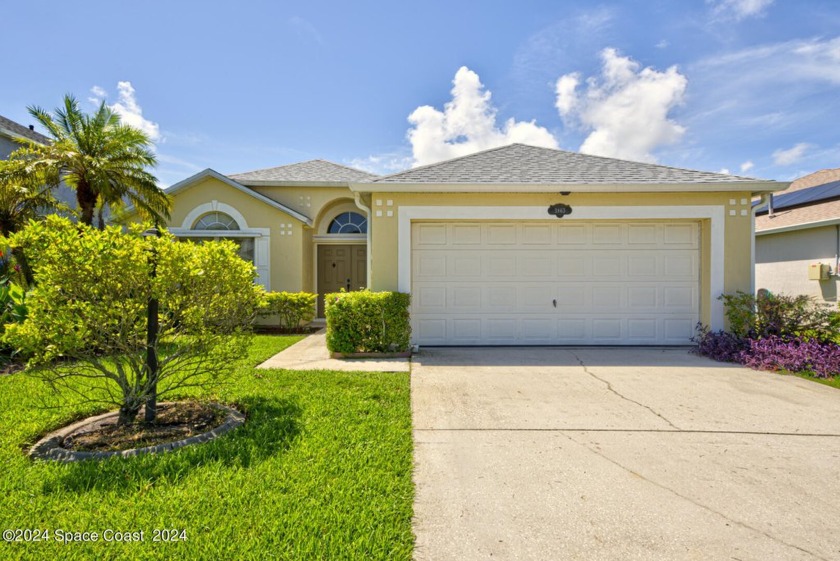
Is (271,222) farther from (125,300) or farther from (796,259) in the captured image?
(796,259)

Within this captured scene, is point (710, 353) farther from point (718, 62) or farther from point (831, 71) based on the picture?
point (831, 71)

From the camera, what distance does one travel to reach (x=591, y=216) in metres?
8.06

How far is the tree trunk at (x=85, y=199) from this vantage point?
9.00 m

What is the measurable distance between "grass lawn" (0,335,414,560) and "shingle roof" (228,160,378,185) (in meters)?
10.2

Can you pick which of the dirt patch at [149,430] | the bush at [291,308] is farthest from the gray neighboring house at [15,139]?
the dirt patch at [149,430]

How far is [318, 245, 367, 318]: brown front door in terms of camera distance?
13.4m

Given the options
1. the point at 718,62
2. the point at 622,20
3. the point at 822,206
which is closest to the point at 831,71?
the point at 718,62

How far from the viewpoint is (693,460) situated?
3.38 metres

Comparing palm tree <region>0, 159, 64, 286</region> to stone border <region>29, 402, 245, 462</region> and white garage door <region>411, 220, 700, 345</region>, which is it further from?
white garage door <region>411, 220, 700, 345</region>

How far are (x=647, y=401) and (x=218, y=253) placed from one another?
17.1 ft

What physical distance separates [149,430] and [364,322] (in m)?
3.81

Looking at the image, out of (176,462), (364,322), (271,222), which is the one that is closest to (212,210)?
(271,222)

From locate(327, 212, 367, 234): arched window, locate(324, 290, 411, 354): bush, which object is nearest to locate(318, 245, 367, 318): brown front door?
locate(327, 212, 367, 234): arched window

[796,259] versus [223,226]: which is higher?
[223,226]
